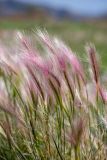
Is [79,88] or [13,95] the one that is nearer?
[79,88]

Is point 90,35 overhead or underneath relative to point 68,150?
overhead

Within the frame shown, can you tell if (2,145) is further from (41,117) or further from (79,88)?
(79,88)

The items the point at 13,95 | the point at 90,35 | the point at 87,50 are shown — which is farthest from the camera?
the point at 90,35

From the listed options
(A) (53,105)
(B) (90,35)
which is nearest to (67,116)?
(A) (53,105)

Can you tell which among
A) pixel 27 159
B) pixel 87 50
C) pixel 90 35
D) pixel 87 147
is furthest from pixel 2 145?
pixel 90 35

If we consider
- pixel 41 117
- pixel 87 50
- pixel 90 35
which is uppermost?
pixel 90 35

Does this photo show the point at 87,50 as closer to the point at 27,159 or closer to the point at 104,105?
the point at 104,105

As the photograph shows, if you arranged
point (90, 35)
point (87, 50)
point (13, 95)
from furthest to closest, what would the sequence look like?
point (90, 35) → point (13, 95) → point (87, 50)
